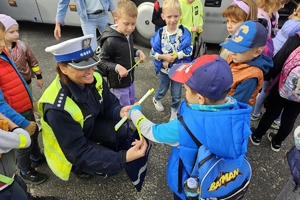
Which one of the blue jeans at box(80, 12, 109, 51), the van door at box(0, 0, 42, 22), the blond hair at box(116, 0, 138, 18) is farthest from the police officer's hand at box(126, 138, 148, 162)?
the van door at box(0, 0, 42, 22)

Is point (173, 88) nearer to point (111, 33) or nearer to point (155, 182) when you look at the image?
point (111, 33)

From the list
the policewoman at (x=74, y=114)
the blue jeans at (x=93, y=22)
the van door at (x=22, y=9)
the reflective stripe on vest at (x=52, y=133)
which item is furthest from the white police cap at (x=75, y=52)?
the van door at (x=22, y=9)

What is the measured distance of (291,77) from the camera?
2.31m

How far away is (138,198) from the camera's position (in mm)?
2561

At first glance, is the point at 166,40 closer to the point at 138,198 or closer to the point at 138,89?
the point at 138,89

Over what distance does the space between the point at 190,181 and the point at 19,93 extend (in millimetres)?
1729

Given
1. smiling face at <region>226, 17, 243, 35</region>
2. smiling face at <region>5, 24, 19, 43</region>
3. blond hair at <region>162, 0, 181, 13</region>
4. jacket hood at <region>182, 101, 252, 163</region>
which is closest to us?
jacket hood at <region>182, 101, 252, 163</region>

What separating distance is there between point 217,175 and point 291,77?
4.55 ft

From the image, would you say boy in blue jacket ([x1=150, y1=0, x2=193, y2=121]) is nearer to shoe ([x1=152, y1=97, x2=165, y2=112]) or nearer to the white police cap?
shoe ([x1=152, y1=97, x2=165, y2=112])

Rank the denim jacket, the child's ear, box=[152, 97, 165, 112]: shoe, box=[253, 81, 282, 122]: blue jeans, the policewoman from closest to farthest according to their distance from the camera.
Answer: the policewoman, the child's ear, box=[253, 81, 282, 122]: blue jeans, the denim jacket, box=[152, 97, 165, 112]: shoe

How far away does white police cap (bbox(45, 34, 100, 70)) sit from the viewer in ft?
5.80

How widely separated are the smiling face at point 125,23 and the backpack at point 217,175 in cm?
148

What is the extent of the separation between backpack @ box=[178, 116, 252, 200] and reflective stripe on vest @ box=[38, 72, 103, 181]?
0.87 m

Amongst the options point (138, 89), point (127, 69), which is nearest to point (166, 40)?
point (127, 69)
